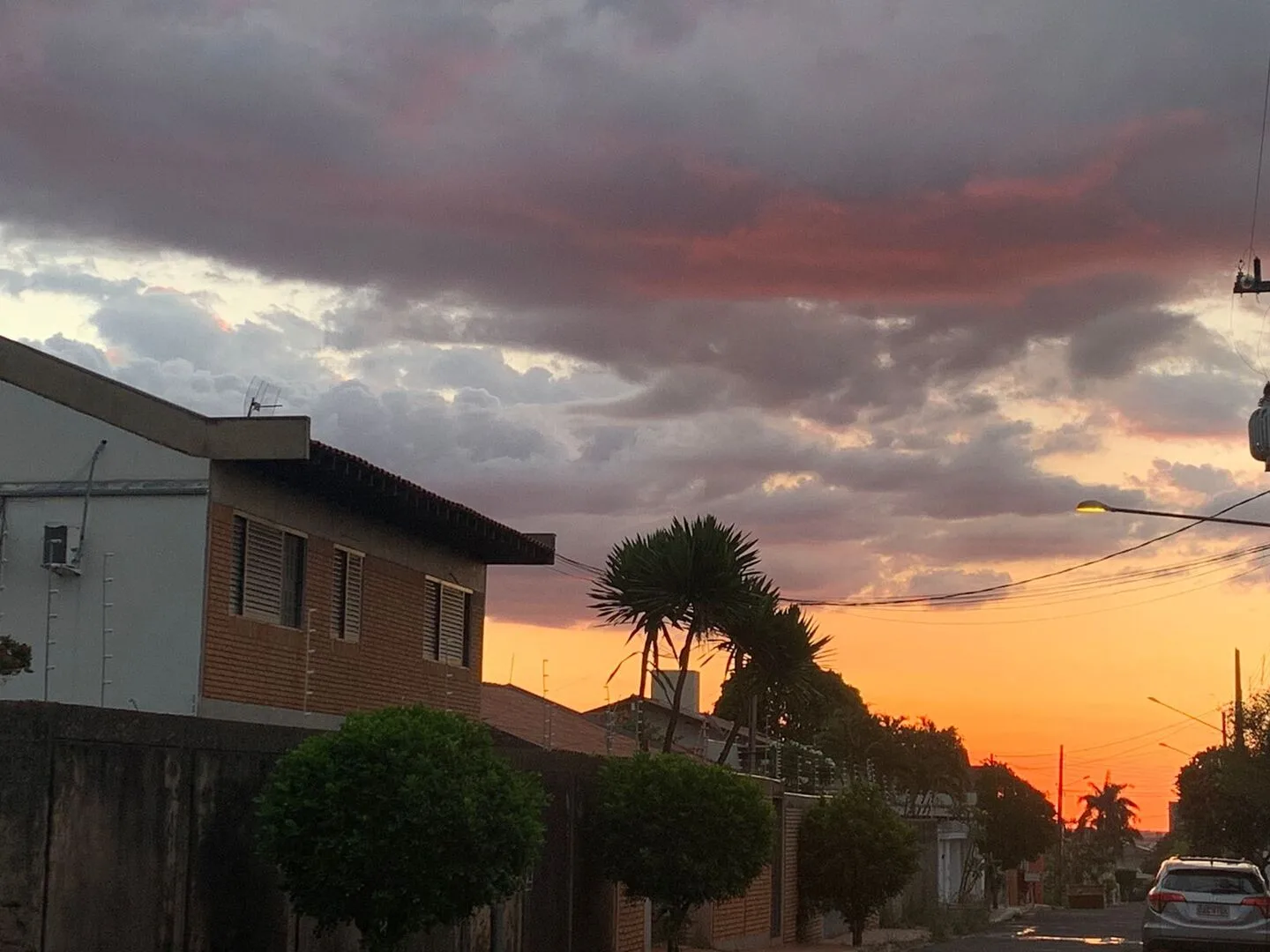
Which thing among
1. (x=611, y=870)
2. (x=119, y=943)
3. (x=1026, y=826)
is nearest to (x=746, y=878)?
(x=611, y=870)

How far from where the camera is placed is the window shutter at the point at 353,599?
959 inches

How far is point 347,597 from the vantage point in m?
Answer: 24.3

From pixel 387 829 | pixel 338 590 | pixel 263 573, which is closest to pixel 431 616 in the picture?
pixel 338 590

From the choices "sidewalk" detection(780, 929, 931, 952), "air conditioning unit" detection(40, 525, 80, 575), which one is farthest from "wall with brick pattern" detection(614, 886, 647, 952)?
"air conditioning unit" detection(40, 525, 80, 575)

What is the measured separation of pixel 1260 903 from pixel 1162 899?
4.69 ft

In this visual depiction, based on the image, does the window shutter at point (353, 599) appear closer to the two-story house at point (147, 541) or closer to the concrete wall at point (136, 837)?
the two-story house at point (147, 541)

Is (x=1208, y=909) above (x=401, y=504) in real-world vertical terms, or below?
below

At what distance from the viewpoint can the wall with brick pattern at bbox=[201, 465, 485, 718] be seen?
2055cm

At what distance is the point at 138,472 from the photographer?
20.5 meters

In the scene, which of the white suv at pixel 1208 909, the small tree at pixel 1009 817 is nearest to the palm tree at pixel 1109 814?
the small tree at pixel 1009 817

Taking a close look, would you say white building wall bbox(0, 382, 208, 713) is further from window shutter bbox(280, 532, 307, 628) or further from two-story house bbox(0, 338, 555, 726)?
window shutter bbox(280, 532, 307, 628)

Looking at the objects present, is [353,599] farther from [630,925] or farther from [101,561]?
[630,925]

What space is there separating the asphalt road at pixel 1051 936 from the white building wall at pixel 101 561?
64.9ft

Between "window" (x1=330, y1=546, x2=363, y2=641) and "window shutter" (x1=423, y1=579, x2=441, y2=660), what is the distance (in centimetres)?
283
